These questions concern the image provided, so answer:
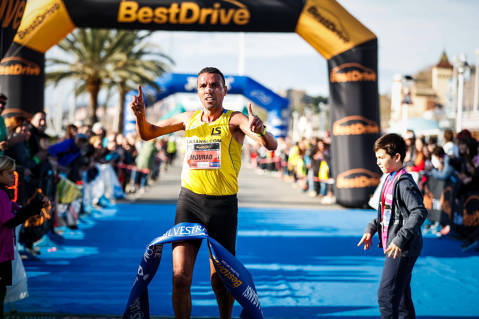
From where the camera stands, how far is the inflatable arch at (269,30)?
12.5m

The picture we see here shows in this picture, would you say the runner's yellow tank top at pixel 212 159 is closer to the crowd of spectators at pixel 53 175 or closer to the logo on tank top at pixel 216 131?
the logo on tank top at pixel 216 131

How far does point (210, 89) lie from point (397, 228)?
1.62m

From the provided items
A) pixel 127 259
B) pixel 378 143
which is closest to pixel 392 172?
pixel 378 143

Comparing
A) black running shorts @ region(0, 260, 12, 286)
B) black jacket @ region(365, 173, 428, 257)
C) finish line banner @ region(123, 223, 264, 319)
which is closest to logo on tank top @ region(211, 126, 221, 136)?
finish line banner @ region(123, 223, 264, 319)

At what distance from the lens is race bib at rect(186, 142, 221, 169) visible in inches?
159

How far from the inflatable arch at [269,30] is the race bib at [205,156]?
9.21 meters

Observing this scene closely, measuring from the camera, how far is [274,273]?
675 cm

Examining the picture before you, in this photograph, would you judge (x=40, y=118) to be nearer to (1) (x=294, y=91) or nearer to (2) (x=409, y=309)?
(2) (x=409, y=309)

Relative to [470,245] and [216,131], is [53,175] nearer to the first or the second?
[216,131]

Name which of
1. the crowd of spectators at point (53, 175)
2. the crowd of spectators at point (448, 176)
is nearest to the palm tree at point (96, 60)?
the crowd of spectators at point (53, 175)

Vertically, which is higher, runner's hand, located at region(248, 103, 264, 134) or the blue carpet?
runner's hand, located at region(248, 103, 264, 134)

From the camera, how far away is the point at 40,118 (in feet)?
24.3

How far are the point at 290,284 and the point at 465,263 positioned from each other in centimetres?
298

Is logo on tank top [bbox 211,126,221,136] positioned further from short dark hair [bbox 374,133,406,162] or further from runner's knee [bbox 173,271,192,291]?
short dark hair [bbox 374,133,406,162]
